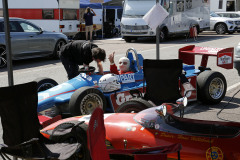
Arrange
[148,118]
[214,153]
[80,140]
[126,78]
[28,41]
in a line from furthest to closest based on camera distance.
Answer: [28,41] < [126,78] < [148,118] < [80,140] < [214,153]

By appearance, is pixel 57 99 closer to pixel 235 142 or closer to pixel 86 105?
pixel 86 105

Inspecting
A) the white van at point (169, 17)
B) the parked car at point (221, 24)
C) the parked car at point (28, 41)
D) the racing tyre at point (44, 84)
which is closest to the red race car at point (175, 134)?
the racing tyre at point (44, 84)

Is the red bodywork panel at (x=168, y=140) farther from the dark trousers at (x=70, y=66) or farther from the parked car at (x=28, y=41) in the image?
the parked car at (x=28, y=41)

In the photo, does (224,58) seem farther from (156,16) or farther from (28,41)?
(28,41)

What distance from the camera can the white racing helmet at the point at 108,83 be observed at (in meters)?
6.34

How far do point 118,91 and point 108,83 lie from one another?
0.79 ft

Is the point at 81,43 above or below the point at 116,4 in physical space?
below

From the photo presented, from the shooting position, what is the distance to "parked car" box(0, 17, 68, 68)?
12.7 meters

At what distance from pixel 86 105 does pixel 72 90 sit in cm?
50

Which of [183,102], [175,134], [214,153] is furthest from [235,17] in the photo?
[214,153]

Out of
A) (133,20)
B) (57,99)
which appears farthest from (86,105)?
(133,20)

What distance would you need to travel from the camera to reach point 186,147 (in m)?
4.00

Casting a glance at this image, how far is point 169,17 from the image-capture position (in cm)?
2086

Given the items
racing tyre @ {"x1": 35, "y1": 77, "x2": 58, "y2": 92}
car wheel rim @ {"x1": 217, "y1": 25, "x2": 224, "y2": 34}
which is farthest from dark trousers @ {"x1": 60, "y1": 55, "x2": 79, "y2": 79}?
car wheel rim @ {"x1": 217, "y1": 25, "x2": 224, "y2": 34}
